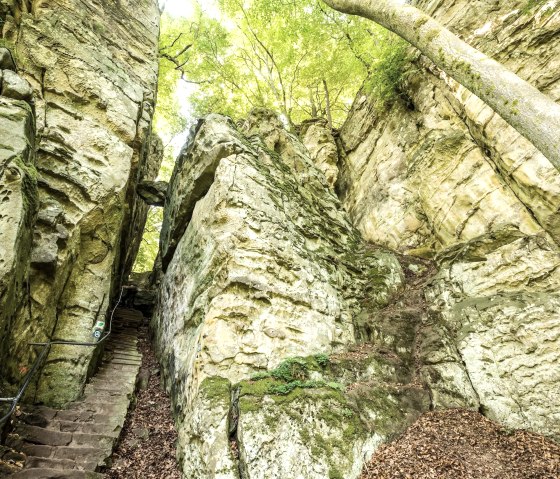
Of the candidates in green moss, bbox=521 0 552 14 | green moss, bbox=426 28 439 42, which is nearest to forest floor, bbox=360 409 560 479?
green moss, bbox=426 28 439 42

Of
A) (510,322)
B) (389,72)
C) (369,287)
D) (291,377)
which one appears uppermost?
(389,72)

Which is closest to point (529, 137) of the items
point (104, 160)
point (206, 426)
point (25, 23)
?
point (206, 426)

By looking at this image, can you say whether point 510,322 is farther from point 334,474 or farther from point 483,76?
point 483,76

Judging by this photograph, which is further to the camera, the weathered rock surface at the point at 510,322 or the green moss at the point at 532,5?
the green moss at the point at 532,5

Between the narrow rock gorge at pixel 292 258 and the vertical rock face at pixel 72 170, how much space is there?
0.06 metres

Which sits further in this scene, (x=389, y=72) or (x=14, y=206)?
(x=389, y=72)

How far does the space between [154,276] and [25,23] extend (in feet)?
41.8

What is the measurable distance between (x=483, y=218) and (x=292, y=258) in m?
5.51

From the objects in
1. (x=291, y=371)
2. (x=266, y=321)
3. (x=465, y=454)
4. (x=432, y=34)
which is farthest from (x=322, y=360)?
(x=432, y=34)

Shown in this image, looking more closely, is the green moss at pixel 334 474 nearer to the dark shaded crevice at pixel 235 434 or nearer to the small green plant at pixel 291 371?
the dark shaded crevice at pixel 235 434

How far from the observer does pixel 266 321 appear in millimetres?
7102

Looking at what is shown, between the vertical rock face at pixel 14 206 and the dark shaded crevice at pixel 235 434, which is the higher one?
the vertical rock face at pixel 14 206

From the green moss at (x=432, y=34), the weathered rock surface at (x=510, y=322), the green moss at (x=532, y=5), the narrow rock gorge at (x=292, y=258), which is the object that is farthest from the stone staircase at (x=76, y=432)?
the green moss at (x=532, y=5)

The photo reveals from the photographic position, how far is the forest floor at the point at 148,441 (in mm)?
5934
